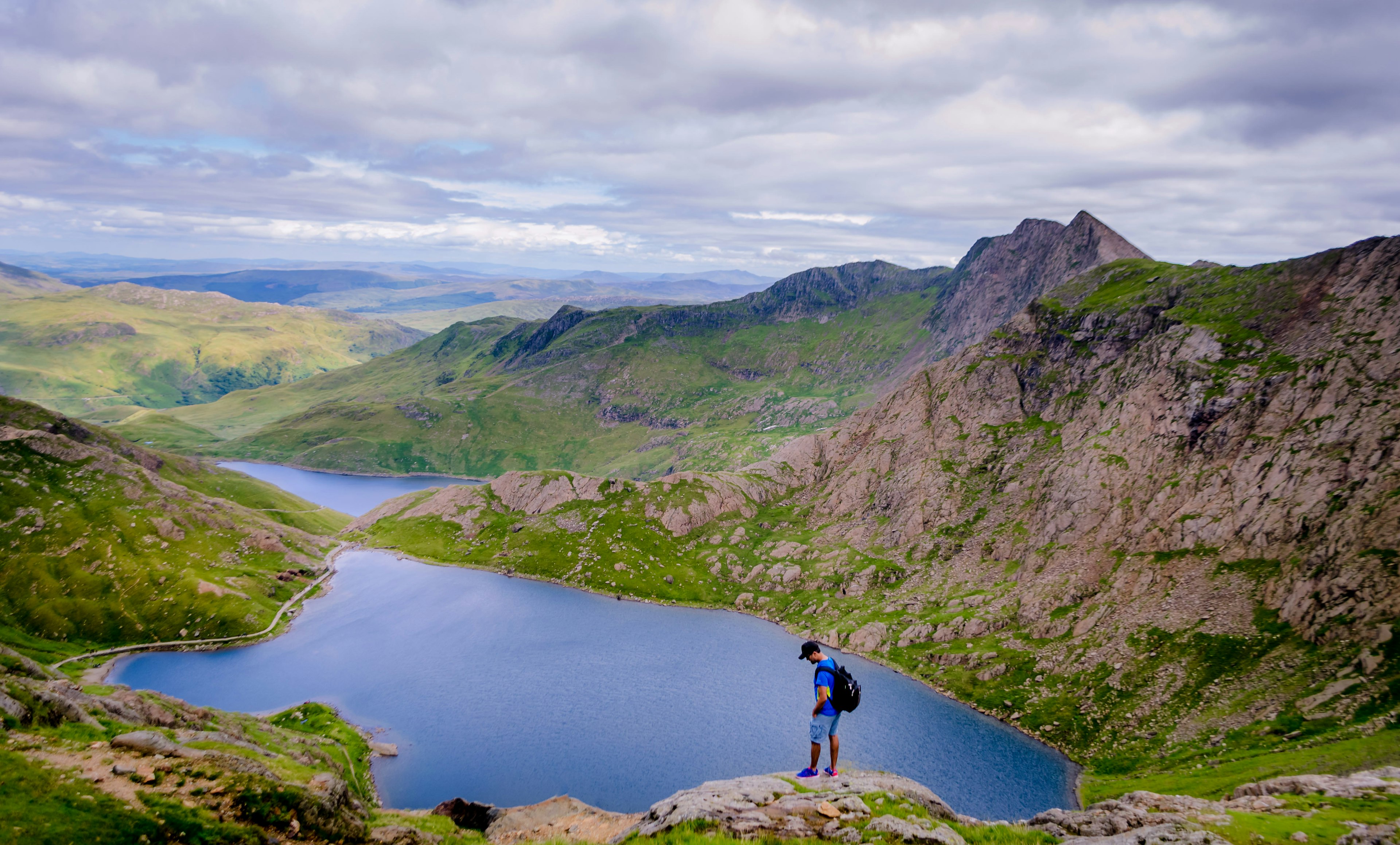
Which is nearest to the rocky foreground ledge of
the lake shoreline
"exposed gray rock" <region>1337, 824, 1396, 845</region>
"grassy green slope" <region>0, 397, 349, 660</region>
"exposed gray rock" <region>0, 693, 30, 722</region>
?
"exposed gray rock" <region>1337, 824, 1396, 845</region>

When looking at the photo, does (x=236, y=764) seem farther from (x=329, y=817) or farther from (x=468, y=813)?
(x=468, y=813)

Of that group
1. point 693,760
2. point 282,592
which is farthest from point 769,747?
point 282,592

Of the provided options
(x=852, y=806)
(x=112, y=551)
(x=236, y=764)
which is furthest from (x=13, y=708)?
(x=112, y=551)

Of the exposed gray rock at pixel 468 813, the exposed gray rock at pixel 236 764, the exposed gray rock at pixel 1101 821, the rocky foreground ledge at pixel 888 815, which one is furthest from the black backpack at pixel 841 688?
the exposed gray rock at pixel 468 813

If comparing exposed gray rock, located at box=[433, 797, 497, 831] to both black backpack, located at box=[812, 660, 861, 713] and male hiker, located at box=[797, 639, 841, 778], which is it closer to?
male hiker, located at box=[797, 639, 841, 778]

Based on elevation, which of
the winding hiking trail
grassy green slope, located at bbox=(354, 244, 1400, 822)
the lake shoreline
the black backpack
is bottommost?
the winding hiking trail

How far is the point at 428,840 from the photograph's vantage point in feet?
89.8

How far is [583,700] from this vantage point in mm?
100188

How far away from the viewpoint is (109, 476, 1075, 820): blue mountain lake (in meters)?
79.1

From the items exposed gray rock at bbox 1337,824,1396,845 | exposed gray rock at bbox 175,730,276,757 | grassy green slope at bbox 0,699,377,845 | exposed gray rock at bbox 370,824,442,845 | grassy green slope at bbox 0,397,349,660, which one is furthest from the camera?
grassy green slope at bbox 0,397,349,660

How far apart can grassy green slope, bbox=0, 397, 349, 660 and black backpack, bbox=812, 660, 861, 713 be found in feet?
481

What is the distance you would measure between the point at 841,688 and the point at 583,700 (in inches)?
3411

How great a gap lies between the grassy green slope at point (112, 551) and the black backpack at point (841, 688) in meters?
147

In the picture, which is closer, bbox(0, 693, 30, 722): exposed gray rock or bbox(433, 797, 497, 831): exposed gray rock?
bbox(0, 693, 30, 722): exposed gray rock
